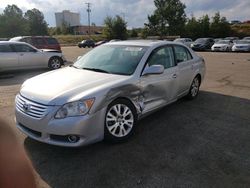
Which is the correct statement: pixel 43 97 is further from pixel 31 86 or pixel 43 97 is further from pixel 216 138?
pixel 216 138

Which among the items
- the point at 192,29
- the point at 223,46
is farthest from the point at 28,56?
the point at 192,29

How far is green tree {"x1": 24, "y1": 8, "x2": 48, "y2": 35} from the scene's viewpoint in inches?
2578

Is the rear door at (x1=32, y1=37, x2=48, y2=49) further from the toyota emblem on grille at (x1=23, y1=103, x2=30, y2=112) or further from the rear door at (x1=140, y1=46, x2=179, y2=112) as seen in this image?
the toyota emblem on grille at (x1=23, y1=103, x2=30, y2=112)

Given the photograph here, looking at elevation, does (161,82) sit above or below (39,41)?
above

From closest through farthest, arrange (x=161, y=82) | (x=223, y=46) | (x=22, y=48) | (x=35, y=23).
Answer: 1. (x=161, y=82)
2. (x=22, y=48)
3. (x=223, y=46)
4. (x=35, y=23)

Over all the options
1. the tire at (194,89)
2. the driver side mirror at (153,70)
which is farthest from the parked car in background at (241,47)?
the driver side mirror at (153,70)

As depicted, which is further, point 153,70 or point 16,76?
point 16,76

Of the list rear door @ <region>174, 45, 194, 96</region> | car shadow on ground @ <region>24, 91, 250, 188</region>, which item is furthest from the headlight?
rear door @ <region>174, 45, 194, 96</region>

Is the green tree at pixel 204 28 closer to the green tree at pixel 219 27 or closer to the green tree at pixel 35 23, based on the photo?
the green tree at pixel 219 27

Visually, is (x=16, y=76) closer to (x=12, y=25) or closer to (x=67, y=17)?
(x=12, y=25)

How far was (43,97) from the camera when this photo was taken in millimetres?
3969

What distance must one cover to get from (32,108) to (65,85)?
0.59 meters

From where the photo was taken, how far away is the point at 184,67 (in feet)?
20.4

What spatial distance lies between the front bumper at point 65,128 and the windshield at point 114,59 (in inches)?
46.6
